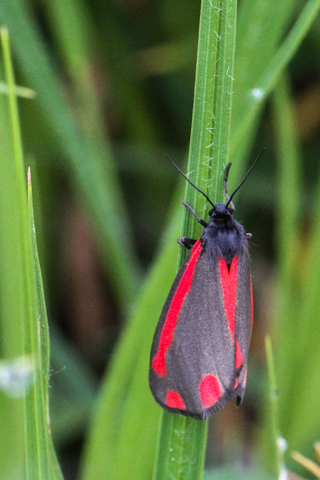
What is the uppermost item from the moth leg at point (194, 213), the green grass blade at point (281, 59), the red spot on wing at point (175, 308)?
the green grass blade at point (281, 59)

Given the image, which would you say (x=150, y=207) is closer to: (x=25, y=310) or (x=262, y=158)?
(x=262, y=158)

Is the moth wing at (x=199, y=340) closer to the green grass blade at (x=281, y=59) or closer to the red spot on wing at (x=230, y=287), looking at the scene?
the red spot on wing at (x=230, y=287)

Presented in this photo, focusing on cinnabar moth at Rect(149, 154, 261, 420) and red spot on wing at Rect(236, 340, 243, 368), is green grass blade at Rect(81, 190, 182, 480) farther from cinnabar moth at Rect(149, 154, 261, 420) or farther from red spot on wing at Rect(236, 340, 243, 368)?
red spot on wing at Rect(236, 340, 243, 368)

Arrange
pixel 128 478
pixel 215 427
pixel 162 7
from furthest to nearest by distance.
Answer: pixel 162 7, pixel 215 427, pixel 128 478

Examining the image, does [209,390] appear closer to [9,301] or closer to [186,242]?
[186,242]

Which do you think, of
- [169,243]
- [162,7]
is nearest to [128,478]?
[169,243]

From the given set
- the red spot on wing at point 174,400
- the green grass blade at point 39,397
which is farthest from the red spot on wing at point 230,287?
the green grass blade at point 39,397

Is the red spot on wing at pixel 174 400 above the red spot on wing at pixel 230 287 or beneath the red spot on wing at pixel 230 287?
beneath
